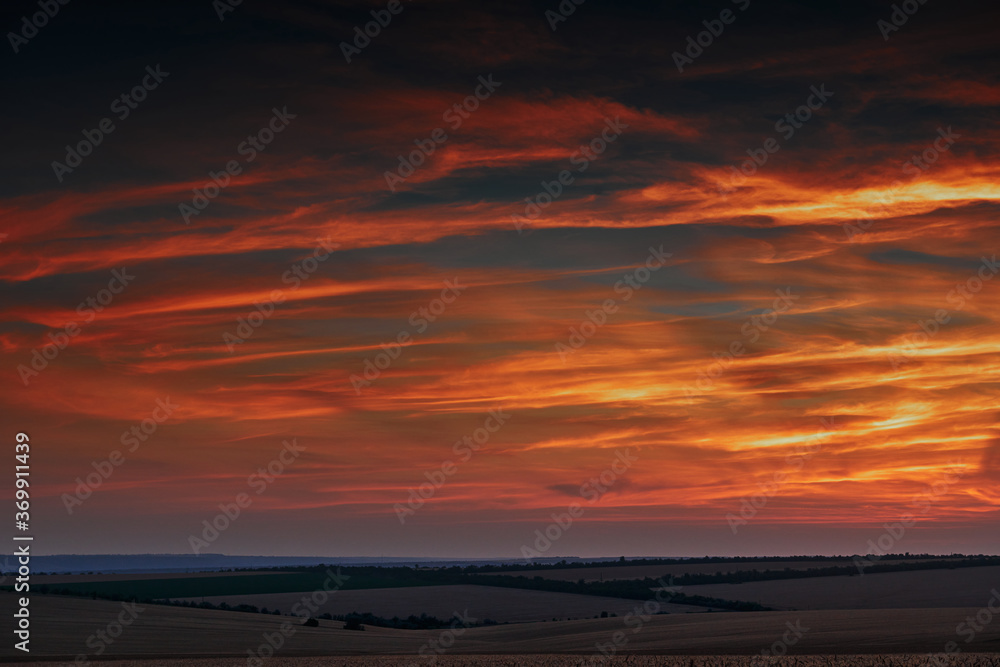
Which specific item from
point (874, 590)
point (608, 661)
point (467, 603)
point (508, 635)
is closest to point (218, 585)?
point (467, 603)

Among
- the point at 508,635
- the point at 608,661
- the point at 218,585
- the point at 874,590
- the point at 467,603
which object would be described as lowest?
the point at 218,585

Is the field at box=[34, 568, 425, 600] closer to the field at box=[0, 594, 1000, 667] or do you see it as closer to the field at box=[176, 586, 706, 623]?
the field at box=[176, 586, 706, 623]

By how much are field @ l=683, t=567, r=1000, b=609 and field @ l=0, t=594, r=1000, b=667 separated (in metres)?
21.9

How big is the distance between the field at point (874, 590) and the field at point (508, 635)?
21946 millimetres

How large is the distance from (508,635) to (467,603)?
36.2m

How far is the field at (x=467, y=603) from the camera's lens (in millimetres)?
89250

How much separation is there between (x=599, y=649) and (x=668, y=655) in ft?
21.9

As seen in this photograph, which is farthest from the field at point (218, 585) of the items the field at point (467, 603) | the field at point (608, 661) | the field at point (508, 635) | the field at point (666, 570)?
the field at point (608, 661)

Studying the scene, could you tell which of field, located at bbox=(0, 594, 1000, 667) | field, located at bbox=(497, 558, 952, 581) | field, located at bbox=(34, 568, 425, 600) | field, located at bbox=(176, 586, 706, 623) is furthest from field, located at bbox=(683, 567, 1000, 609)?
field, located at bbox=(34, 568, 425, 600)

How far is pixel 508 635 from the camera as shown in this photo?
214 feet

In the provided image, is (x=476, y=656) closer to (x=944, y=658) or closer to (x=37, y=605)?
(x=944, y=658)

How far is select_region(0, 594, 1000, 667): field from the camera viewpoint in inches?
1964

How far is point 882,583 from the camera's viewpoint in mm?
107125

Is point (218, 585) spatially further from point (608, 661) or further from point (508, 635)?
point (608, 661)
